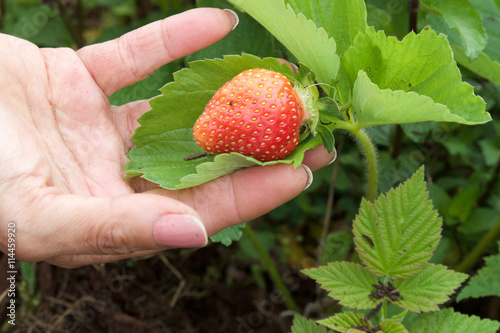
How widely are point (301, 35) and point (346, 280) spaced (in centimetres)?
71

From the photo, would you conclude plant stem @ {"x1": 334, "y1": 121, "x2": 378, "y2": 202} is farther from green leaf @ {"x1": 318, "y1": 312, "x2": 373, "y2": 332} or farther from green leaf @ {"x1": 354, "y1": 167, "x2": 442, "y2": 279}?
green leaf @ {"x1": 318, "y1": 312, "x2": 373, "y2": 332}

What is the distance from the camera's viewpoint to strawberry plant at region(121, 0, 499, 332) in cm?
113

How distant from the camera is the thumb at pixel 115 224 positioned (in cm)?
108

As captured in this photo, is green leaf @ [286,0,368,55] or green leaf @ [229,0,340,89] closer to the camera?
green leaf @ [229,0,340,89]

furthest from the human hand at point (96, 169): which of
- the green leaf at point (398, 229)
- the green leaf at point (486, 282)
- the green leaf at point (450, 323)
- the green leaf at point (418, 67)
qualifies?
the green leaf at point (486, 282)

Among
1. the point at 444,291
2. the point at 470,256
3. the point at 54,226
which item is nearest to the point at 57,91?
the point at 54,226

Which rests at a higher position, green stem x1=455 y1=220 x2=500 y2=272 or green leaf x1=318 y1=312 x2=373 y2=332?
green leaf x1=318 y1=312 x2=373 y2=332

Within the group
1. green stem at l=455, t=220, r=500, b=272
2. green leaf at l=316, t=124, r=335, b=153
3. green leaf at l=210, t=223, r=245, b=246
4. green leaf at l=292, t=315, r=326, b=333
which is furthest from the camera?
green stem at l=455, t=220, r=500, b=272

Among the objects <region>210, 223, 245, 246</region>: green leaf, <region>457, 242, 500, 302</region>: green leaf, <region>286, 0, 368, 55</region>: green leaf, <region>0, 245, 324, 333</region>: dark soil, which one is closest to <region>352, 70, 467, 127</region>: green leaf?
<region>286, 0, 368, 55</region>: green leaf

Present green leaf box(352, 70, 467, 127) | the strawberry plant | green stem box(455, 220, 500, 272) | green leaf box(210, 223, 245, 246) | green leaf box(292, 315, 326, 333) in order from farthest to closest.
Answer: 1. green stem box(455, 220, 500, 272)
2. green leaf box(210, 223, 245, 246)
3. green leaf box(292, 315, 326, 333)
4. the strawberry plant
5. green leaf box(352, 70, 467, 127)

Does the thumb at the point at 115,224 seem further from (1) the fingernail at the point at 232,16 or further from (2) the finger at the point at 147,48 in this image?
(1) the fingernail at the point at 232,16

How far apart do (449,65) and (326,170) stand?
1.05 metres

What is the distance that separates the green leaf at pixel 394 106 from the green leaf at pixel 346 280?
1.51ft

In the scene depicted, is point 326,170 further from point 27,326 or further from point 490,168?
point 27,326
